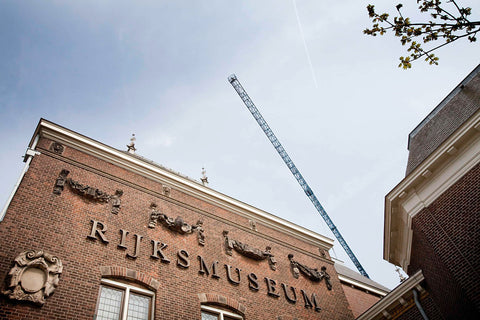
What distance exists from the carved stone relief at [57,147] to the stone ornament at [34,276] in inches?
175

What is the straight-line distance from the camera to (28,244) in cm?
966

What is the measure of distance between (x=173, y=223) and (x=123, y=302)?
12.6 ft

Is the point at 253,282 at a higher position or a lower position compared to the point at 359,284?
lower

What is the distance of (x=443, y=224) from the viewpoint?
39.8 feet

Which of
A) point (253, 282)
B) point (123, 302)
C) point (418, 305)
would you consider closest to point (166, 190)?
point (123, 302)

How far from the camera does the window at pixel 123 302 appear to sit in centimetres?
996

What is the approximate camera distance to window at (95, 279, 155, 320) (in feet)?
32.7

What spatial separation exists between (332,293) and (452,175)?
871cm

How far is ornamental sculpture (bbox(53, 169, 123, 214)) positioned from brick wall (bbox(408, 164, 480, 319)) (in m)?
11.9

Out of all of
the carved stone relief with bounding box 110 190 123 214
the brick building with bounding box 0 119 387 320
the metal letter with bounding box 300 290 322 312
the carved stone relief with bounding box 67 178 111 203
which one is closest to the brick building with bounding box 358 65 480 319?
the metal letter with bounding box 300 290 322 312

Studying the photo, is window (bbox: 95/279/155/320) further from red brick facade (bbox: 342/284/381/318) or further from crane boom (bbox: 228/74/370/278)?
crane boom (bbox: 228/74/370/278)

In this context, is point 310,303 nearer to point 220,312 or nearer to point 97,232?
point 220,312

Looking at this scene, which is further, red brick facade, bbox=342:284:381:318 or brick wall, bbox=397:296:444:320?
red brick facade, bbox=342:284:381:318

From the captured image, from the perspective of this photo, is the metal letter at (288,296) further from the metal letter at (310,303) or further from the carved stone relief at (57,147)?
the carved stone relief at (57,147)
